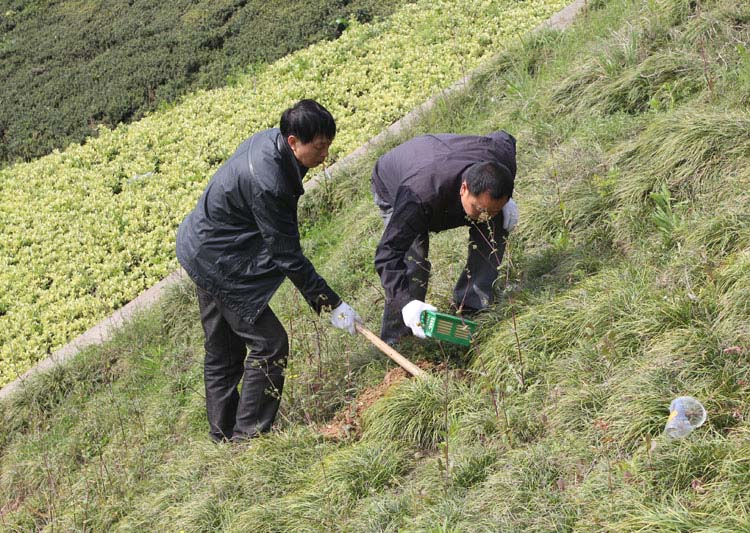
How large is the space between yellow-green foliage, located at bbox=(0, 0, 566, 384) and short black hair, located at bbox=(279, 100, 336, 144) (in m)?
4.88

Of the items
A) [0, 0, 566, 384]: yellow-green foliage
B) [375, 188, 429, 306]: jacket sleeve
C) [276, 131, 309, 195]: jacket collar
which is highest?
[276, 131, 309, 195]: jacket collar

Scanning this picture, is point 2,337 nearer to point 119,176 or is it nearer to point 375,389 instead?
point 119,176

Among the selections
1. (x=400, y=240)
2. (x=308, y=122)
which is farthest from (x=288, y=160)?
(x=400, y=240)

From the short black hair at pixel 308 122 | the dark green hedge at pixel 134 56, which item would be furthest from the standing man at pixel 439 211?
the dark green hedge at pixel 134 56

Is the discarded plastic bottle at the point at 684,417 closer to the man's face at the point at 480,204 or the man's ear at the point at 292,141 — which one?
the man's face at the point at 480,204

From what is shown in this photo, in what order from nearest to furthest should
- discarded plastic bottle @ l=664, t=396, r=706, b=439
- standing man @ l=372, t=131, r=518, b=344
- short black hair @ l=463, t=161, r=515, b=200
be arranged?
discarded plastic bottle @ l=664, t=396, r=706, b=439, short black hair @ l=463, t=161, r=515, b=200, standing man @ l=372, t=131, r=518, b=344

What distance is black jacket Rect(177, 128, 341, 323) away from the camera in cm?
431

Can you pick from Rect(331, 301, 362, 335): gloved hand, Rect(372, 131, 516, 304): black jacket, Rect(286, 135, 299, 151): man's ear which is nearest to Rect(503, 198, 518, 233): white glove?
Rect(372, 131, 516, 304): black jacket

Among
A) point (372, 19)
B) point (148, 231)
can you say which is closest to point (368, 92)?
point (372, 19)

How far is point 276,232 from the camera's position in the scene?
4.32 m

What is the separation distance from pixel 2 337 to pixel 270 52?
5.96 meters

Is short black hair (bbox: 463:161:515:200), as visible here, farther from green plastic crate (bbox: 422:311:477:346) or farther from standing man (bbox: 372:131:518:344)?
green plastic crate (bbox: 422:311:477:346)

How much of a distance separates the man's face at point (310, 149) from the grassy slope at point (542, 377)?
3.56 feet

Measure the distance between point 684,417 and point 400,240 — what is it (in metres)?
1.75
